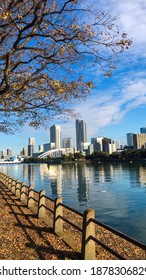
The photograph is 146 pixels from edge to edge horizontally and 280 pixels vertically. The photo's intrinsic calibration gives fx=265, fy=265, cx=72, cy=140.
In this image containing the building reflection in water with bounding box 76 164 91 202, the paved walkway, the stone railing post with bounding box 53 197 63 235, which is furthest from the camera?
the building reflection in water with bounding box 76 164 91 202

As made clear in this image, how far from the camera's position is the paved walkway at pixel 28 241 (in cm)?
822

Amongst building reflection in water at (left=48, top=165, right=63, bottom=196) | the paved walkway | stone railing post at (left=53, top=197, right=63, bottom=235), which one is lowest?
building reflection in water at (left=48, top=165, right=63, bottom=196)

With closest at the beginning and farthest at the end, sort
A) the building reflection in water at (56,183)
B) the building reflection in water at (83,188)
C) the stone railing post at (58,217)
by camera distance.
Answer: the stone railing post at (58,217)
the building reflection in water at (83,188)
the building reflection in water at (56,183)

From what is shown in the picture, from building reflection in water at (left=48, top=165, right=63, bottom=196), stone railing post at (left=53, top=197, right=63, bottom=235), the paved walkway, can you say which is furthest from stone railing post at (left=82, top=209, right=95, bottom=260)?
building reflection in water at (left=48, top=165, right=63, bottom=196)

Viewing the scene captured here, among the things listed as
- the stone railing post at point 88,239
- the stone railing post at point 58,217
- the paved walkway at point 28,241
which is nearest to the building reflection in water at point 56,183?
the paved walkway at point 28,241

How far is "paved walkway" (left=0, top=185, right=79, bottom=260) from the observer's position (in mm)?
8219

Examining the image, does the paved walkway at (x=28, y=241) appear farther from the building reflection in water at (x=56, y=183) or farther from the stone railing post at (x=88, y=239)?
the building reflection in water at (x=56, y=183)

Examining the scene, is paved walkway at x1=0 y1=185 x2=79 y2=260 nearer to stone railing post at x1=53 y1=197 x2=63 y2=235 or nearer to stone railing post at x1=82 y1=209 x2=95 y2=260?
stone railing post at x1=53 y1=197 x2=63 y2=235

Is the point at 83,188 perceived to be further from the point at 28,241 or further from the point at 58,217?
the point at 28,241
